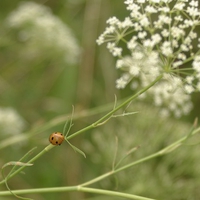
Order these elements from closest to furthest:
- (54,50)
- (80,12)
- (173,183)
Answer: (173,183)
(54,50)
(80,12)

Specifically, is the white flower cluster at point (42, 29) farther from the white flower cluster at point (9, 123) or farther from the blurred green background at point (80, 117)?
the white flower cluster at point (9, 123)

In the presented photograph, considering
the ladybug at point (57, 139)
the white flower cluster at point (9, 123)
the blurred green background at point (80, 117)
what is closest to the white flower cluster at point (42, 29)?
the blurred green background at point (80, 117)

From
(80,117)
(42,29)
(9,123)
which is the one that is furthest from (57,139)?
(42,29)

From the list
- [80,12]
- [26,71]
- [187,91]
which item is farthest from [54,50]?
[187,91]

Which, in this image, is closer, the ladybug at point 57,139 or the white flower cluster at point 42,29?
the ladybug at point 57,139

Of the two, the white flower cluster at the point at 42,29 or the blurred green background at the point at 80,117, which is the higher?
the white flower cluster at the point at 42,29

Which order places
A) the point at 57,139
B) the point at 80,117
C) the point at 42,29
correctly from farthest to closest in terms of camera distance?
the point at 42,29
the point at 80,117
the point at 57,139

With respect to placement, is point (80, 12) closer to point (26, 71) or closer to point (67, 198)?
point (26, 71)

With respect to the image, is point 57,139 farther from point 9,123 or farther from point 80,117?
point 9,123
